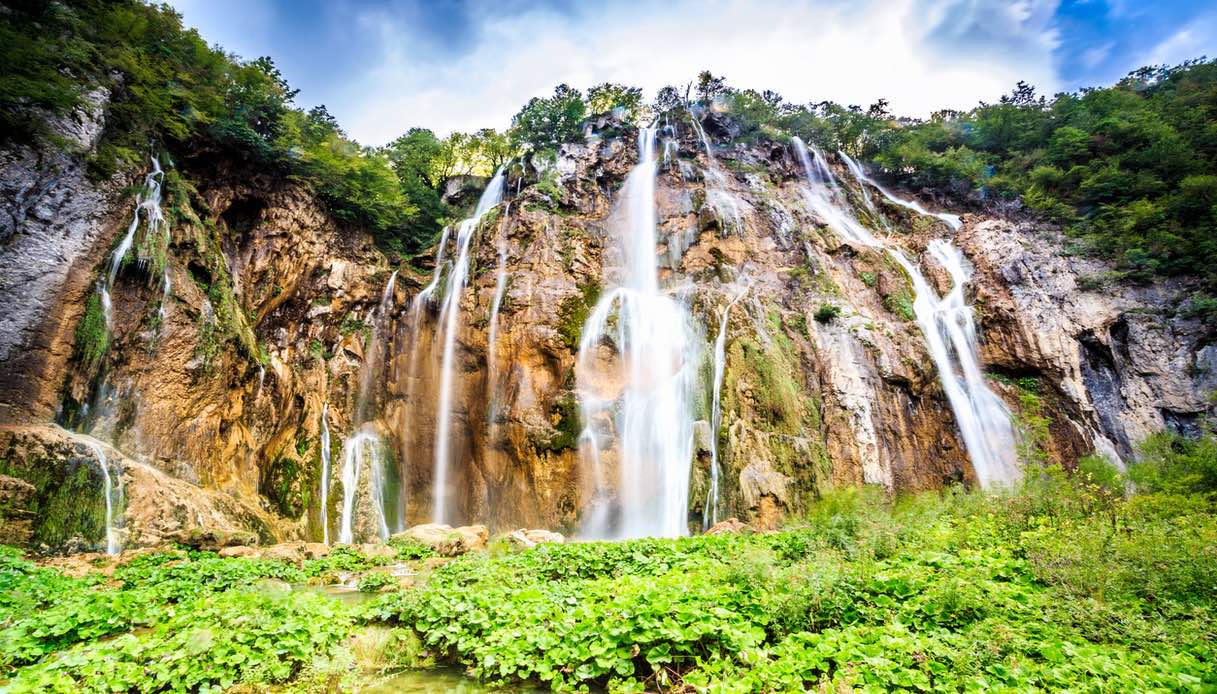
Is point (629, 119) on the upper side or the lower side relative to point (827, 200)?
upper

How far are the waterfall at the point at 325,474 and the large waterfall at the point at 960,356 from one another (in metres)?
18.9

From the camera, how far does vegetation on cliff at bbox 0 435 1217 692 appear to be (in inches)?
159

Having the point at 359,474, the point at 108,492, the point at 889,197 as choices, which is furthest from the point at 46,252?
Result: the point at 889,197

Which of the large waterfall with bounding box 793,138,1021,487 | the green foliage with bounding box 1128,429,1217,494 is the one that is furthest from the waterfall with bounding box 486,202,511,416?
the green foliage with bounding box 1128,429,1217,494

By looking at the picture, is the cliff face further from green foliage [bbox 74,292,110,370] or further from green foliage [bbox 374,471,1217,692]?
green foliage [bbox 374,471,1217,692]

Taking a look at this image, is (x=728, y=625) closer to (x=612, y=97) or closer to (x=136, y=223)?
(x=136, y=223)

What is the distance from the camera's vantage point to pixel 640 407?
17.1 meters

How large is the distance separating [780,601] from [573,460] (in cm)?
1196

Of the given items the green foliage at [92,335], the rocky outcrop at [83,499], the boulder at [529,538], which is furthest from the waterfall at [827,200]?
the green foliage at [92,335]

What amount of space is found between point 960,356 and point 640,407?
11.8m

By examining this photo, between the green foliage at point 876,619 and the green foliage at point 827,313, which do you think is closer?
the green foliage at point 876,619

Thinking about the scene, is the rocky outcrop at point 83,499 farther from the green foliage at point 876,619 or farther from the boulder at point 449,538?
the green foliage at point 876,619

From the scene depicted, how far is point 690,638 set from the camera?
14.6 ft

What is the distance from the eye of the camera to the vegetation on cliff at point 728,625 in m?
4.04
